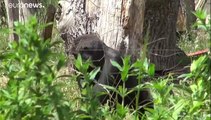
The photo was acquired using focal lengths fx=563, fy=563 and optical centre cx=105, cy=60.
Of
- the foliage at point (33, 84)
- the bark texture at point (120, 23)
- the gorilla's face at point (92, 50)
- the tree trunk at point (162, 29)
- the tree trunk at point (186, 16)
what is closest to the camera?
the foliage at point (33, 84)

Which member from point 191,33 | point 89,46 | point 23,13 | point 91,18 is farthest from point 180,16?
point 89,46

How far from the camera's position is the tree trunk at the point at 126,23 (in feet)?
16.3

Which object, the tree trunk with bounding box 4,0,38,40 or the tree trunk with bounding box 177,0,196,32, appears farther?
the tree trunk with bounding box 177,0,196,32

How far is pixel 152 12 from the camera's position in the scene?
584 centimetres

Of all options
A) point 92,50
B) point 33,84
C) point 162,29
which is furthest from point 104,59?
point 33,84

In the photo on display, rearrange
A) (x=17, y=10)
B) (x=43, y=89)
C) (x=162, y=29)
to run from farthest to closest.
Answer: (x=17, y=10), (x=162, y=29), (x=43, y=89)

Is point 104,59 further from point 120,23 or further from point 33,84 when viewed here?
point 33,84

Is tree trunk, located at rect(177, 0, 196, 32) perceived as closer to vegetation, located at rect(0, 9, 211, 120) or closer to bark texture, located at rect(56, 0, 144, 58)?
bark texture, located at rect(56, 0, 144, 58)

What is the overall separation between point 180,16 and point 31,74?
7.67 metres

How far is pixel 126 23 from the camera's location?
16.3 ft

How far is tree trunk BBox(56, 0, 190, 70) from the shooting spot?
496 centimetres

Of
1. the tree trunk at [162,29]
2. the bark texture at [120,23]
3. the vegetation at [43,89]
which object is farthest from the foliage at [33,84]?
the tree trunk at [162,29]

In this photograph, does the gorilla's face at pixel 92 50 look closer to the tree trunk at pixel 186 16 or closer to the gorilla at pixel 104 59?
the gorilla at pixel 104 59

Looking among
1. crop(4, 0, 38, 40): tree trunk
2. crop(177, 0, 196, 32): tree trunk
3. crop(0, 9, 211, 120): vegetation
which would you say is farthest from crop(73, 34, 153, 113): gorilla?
crop(177, 0, 196, 32): tree trunk
